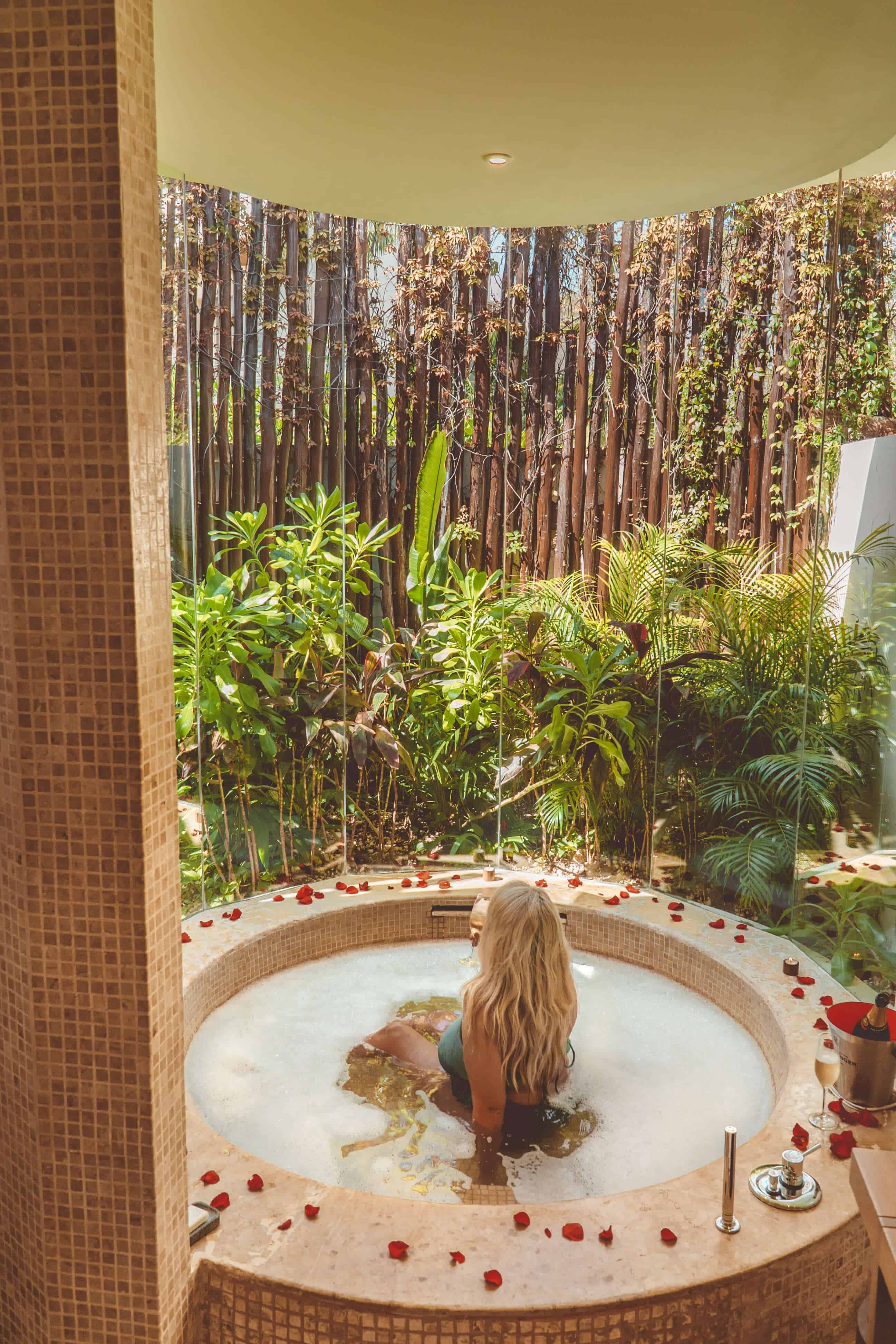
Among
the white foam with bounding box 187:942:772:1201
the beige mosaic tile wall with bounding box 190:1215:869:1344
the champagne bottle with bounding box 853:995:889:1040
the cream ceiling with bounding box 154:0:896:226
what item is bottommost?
the white foam with bounding box 187:942:772:1201

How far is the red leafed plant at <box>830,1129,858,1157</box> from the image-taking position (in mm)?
2527

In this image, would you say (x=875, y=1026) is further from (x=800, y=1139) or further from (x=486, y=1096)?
(x=486, y=1096)

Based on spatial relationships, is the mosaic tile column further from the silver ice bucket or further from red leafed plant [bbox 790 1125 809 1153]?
the silver ice bucket

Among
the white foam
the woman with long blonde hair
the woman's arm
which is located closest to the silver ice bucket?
the white foam

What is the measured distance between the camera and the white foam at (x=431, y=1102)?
278cm

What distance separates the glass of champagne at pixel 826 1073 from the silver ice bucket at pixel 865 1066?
0.03 m

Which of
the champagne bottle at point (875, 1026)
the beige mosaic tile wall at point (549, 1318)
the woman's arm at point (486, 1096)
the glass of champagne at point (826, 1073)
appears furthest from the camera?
the woman's arm at point (486, 1096)

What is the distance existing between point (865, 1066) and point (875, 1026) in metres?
0.12

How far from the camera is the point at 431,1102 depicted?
9.89 feet

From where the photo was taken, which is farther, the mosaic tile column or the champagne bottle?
the champagne bottle

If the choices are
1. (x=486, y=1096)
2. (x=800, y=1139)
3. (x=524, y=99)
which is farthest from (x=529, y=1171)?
(x=524, y=99)

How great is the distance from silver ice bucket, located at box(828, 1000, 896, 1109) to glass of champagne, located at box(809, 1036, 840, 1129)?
30mm

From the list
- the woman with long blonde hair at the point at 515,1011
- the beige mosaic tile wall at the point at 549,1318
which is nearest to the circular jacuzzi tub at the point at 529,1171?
the beige mosaic tile wall at the point at 549,1318

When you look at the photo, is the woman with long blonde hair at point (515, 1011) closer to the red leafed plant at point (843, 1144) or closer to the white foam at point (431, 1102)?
the white foam at point (431, 1102)
